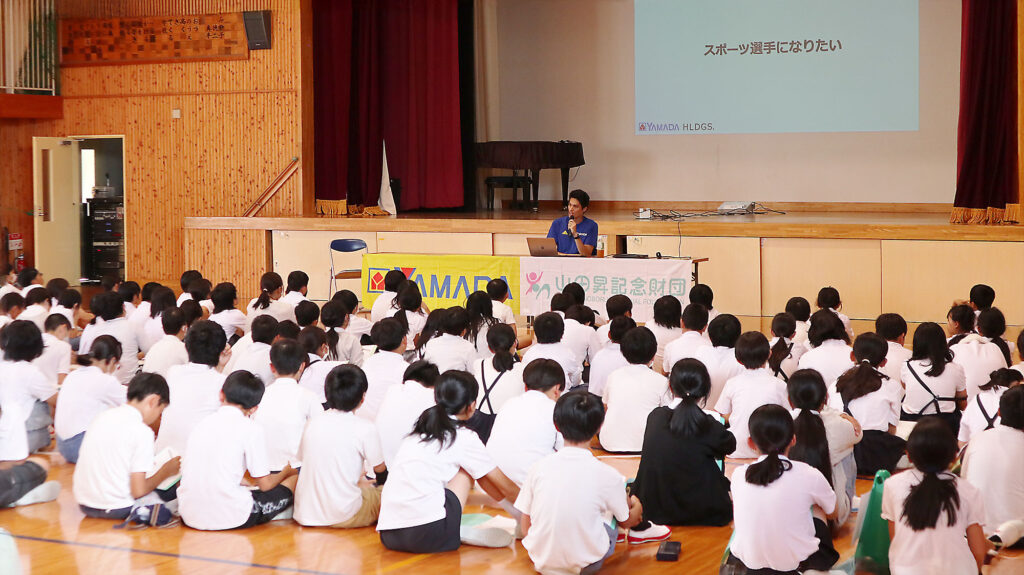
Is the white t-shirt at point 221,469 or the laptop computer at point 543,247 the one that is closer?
the white t-shirt at point 221,469

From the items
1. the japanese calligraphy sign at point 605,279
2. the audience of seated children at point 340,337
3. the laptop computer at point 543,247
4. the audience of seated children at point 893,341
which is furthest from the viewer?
the laptop computer at point 543,247

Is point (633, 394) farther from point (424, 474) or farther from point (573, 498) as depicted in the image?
point (573, 498)

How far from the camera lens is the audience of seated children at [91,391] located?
540 cm

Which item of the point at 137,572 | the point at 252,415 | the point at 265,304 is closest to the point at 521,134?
the point at 265,304

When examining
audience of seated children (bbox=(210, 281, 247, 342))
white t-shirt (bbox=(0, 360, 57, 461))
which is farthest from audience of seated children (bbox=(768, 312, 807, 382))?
white t-shirt (bbox=(0, 360, 57, 461))

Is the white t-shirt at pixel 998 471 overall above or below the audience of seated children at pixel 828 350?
below

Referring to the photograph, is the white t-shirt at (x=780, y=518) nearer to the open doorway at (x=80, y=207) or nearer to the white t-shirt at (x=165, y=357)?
the white t-shirt at (x=165, y=357)

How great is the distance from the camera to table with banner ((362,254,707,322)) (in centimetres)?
848

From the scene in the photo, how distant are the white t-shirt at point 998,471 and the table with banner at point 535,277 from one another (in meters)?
4.21

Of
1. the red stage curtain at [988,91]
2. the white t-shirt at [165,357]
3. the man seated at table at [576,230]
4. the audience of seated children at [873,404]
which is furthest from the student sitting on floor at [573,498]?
the red stage curtain at [988,91]

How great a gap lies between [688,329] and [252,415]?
2.67 m

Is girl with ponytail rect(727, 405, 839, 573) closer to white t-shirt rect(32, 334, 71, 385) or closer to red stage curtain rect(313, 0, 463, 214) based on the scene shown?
white t-shirt rect(32, 334, 71, 385)

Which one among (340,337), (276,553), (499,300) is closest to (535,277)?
(499,300)

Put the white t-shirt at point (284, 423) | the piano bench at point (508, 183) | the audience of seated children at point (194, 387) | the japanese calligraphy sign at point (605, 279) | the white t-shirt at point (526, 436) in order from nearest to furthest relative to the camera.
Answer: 1. the white t-shirt at point (526, 436)
2. the white t-shirt at point (284, 423)
3. the audience of seated children at point (194, 387)
4. the japanese calligraphy sign at point (605, 279)
5. the piano bench at point (508, 183)
